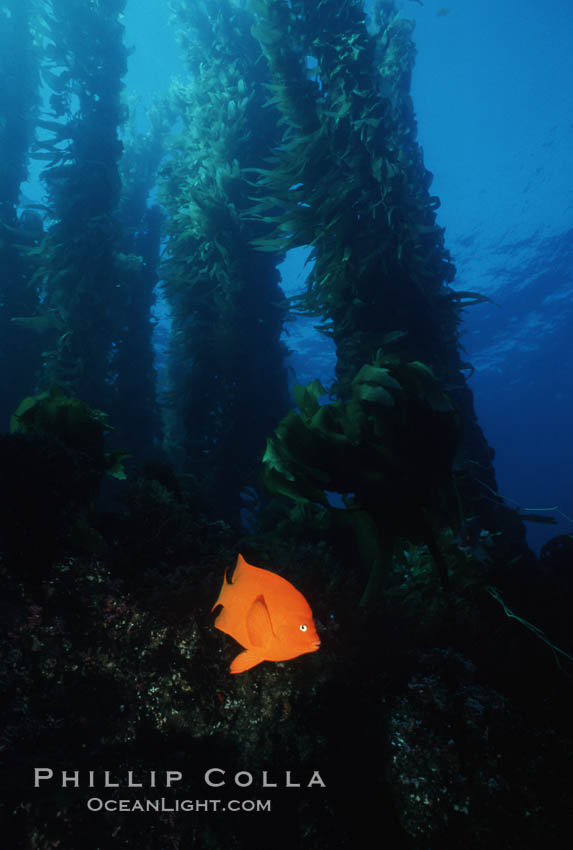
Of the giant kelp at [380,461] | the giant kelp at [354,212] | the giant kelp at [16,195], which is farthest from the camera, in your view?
the giant kelp at [16,195]

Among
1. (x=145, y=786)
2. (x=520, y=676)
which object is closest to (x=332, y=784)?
(x=145, y=786)

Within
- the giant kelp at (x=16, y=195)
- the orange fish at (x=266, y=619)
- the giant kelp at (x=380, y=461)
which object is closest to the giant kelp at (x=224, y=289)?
the giant kelp at (x=16, y=195)

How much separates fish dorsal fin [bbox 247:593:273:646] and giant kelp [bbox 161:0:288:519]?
15.4ft

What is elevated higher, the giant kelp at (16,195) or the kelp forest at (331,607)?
the giant kelp at (16,195)

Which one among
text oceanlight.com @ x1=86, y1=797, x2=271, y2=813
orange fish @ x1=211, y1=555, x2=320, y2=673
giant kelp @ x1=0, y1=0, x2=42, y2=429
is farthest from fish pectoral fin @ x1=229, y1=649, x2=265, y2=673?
giant kelp @ x1=0, y1=0, x2=42, y2=429

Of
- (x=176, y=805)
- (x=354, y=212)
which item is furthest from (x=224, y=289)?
(x=176, y=805)

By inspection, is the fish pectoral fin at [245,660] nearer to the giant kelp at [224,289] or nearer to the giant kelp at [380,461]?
the giant kelp at [380,461]

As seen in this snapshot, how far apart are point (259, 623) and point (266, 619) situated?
37mm

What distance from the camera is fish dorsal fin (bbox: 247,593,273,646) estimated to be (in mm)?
1418

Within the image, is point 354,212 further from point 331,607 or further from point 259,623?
point 259,623

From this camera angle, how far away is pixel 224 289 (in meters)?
6.34

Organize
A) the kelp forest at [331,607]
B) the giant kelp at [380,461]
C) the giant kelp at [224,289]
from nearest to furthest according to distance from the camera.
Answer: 1. the kelp forest at [331,607]
2. the giant kelp at [380,461]
3. the giant kelp at [224,289]

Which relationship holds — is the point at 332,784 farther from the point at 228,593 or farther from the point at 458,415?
the point at 458,415

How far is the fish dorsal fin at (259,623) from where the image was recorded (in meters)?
1.42
